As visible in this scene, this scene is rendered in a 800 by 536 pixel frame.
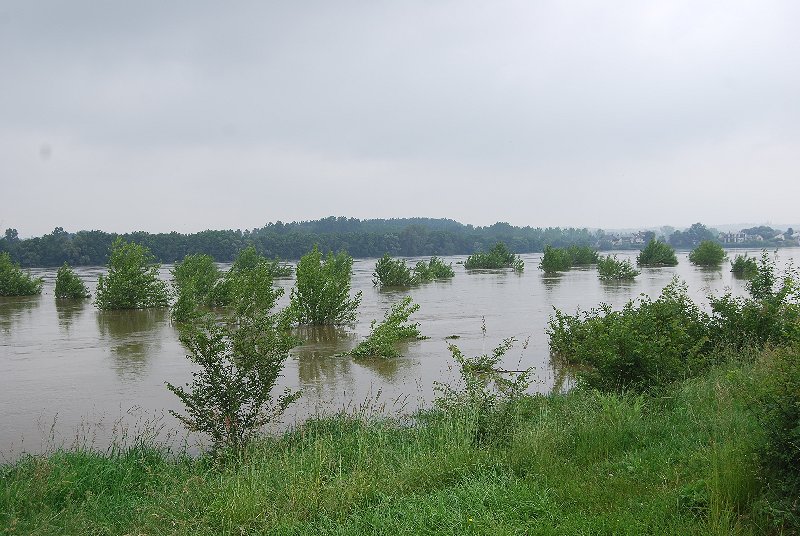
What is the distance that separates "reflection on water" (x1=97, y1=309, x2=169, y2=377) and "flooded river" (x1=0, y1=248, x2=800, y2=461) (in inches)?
1.4

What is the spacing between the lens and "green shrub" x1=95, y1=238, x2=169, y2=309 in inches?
1075

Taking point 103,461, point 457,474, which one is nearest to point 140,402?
point 103,461

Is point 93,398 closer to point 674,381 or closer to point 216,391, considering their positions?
point 216,391

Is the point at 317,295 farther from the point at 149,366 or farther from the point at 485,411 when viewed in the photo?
the point at 485,411

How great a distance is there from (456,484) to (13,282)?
3827cm

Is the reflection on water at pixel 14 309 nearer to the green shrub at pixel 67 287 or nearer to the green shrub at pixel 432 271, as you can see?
the green shrub at pixel 67 287

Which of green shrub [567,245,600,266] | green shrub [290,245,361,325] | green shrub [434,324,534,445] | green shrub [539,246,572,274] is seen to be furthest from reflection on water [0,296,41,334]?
green shrub [567,245,600,266]

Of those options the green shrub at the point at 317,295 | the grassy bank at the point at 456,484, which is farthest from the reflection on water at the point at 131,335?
the grassy bank at the point at 456,484

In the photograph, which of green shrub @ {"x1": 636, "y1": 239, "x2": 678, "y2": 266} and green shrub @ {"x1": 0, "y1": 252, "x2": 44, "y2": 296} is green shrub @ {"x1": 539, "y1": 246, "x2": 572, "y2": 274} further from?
green shrub @ {"x1": 0, "y1": 252, "x2": 44, "y2": 296}

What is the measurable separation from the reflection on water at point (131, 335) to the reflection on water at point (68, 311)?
3.38 ft

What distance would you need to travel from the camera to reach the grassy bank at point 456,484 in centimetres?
449

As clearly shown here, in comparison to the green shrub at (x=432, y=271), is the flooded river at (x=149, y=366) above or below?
below

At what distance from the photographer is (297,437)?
26.3 ft

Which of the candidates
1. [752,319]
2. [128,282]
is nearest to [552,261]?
[128,282]
